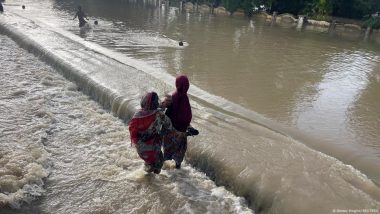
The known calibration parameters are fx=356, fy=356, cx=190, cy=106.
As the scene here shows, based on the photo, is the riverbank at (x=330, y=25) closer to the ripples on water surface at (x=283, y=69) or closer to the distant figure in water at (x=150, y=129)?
the ripples on water surface at (x=283, y=69)

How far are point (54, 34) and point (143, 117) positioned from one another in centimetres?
1280

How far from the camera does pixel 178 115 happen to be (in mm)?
4953

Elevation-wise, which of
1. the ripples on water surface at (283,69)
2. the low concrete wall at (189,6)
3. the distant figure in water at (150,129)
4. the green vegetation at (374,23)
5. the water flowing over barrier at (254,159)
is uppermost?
the distant figure in water at (150,129)

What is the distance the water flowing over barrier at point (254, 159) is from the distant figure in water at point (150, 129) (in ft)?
3.67

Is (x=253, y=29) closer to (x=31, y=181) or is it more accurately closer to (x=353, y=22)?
(x=353, y=22)

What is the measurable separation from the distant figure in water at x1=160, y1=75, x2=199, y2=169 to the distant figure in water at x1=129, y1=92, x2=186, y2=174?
3.4 inches

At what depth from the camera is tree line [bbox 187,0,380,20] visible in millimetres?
24469

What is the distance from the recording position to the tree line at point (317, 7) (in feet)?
80.3

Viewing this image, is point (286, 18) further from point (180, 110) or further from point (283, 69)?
point (180, 110)

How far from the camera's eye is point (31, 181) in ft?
17.5

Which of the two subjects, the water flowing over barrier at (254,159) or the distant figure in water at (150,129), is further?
the water flowing over barrier at (254,159)

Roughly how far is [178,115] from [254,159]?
1.65 metres

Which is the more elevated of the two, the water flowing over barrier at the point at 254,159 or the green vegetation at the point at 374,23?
the green vegetation at the point at 374,23

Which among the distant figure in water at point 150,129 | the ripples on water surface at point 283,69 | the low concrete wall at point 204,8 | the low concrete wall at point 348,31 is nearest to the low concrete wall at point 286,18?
the low concrete wall at point 348,31
